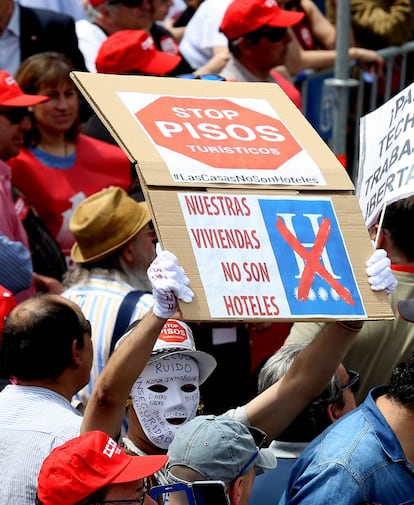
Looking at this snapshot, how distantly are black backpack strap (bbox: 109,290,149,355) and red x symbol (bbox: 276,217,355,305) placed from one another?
1380mm

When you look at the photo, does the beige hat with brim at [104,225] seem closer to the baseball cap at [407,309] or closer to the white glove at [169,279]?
the baseball cap at [407,309]

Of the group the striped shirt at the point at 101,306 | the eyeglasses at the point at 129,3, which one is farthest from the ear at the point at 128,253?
the eyeglasses at the point at 129,3

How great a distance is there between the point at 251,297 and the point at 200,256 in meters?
0.19

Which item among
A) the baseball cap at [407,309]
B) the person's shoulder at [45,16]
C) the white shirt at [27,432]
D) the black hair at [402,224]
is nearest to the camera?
the white shirt at [27,432]

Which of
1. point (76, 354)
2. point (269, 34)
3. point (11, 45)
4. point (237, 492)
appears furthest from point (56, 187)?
point (237, 492)

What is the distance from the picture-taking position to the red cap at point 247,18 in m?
7.06

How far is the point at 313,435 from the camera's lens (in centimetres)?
416

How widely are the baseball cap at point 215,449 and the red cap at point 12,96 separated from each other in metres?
2.67

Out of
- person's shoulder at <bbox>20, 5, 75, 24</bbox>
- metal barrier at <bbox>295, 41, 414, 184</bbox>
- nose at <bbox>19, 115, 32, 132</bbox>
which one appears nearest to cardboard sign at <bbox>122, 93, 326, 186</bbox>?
nose at <bbox>19, 115, 32, 132</bbox>

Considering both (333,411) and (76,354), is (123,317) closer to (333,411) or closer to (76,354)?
(76,354)

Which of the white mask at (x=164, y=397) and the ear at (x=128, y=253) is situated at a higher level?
the white mask at (x=164, y=397)

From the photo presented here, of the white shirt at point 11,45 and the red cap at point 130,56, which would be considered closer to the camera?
the red cap at point 130,56

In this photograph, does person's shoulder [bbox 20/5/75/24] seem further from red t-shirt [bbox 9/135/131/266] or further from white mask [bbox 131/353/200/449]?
white mask [bbox 131/353/200/449]

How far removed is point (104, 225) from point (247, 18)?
2.41 metres
